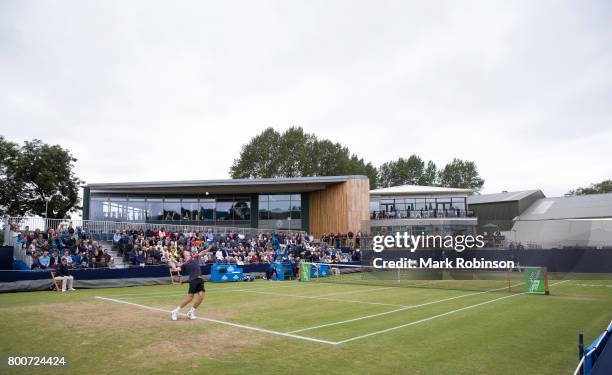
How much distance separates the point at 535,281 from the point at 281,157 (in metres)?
61.1

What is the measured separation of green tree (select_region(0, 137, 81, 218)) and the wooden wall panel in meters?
32.8

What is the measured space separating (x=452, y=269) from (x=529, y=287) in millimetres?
9668

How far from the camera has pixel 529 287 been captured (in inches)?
778

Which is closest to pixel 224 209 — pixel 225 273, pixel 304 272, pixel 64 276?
pixel 225 273

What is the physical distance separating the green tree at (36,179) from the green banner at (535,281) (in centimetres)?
5113

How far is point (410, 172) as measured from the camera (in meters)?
105

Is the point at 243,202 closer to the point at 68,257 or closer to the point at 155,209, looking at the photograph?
the point at 155,209

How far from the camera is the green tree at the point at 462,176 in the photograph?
348 ft

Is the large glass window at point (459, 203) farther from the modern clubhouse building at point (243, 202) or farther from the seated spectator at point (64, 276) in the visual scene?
the seated spectator at point (64, 276)

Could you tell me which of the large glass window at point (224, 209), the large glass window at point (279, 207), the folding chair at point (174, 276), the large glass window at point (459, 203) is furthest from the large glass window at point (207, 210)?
the large glass window at point (459, 203)

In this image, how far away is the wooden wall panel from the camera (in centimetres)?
4298

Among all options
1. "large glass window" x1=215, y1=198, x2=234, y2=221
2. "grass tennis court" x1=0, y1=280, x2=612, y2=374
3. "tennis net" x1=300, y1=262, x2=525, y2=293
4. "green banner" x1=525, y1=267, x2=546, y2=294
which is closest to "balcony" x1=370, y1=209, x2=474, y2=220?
"large glass window" x1=215, y1=198, x2=234, y2=221

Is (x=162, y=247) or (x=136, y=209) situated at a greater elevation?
(x=136, y=209)

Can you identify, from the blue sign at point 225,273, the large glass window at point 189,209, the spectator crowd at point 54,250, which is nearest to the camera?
the spectator crowd at point 54,250
